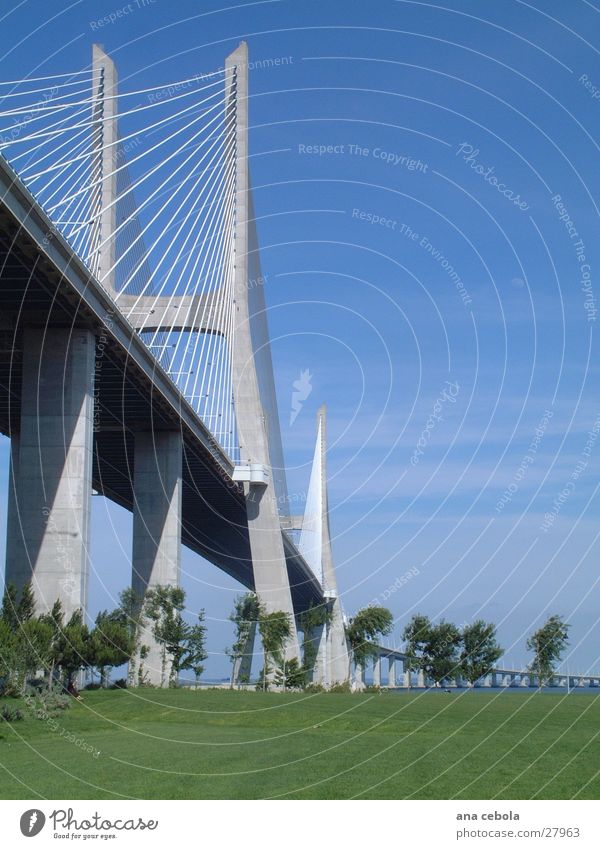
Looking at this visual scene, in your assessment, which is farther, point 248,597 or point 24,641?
point 248,597

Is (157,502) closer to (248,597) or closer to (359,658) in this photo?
(248,597)

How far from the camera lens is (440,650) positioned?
4831 cm

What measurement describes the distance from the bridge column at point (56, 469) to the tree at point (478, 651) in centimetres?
1633

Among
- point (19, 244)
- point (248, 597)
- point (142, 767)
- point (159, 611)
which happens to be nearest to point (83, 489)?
point (19, 244)

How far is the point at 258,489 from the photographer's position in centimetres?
5047

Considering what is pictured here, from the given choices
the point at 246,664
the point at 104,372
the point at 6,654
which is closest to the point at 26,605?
the point at 6,654

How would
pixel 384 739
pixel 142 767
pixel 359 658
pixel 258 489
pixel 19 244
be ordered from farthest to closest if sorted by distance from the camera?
pixel 359 658 < pixel 258 489 < pixel 19 244 < pixel 384 739 < pixel 142 767

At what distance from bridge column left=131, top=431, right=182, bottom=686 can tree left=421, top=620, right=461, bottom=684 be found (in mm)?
10924

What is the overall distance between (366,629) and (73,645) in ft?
119

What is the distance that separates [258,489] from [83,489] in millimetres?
18599
